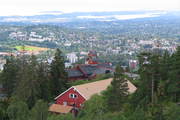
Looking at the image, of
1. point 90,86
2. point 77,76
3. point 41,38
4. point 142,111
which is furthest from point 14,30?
point 142,111

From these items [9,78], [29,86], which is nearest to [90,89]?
[29,86]

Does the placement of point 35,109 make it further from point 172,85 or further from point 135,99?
point 172,85

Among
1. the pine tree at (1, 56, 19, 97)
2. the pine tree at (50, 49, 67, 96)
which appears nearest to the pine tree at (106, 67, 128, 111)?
the pine tree at (50, 49, 67, 96)

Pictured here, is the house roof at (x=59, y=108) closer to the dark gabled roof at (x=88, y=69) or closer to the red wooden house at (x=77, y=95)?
the red wooden house at (x=77, y=95)

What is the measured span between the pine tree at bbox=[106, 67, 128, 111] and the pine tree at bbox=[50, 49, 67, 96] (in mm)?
9737

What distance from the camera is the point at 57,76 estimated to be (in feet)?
104

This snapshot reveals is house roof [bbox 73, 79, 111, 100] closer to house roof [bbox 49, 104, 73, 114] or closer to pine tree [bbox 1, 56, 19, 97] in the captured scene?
house roof [bbox 49, 104, 73, 114]

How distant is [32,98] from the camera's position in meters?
28.3

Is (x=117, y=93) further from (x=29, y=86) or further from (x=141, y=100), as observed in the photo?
(x=29, y=86)

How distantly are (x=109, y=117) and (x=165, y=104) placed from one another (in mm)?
3082

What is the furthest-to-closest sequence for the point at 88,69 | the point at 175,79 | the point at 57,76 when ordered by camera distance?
the point at 88,69
the point at 57,76
the point at 175,79

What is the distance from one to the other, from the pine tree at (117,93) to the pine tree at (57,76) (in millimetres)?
9737

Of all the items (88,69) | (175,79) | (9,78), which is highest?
(175,79)

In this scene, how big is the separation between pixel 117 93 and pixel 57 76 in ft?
33.9
